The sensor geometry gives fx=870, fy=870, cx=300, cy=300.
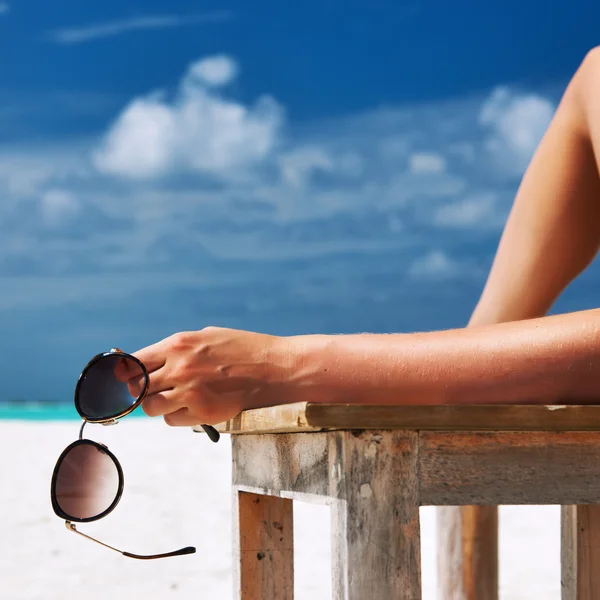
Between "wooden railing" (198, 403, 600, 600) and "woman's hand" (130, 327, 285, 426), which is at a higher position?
"woman's hand" (130, 327, 285, 426)

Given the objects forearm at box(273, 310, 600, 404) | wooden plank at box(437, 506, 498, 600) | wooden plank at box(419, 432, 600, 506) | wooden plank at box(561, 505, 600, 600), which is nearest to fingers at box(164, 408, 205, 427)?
forearm at box(273, 310, 600, 404)

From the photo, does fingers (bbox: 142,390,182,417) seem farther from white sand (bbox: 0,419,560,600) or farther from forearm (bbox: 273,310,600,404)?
white sand (bbox: 0,419,560,600)

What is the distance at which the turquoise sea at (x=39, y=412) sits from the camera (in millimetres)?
23719

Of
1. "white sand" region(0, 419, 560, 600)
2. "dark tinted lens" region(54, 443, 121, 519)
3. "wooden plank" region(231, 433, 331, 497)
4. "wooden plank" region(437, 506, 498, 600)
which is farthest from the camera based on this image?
"white sand" region(0, 419, 560, 600)

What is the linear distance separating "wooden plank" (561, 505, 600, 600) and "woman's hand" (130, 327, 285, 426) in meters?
0.55

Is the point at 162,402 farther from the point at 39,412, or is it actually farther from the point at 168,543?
the point at 39,412

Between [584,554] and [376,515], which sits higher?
[376,515]

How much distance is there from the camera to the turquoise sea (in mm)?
23719

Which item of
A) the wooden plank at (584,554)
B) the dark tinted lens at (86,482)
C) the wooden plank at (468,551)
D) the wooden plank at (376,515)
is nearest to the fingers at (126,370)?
the dark tinted lens at (86,482)

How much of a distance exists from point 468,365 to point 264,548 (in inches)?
20.8

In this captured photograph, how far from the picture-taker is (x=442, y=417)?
0.75 meters

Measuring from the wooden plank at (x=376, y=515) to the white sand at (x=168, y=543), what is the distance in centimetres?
200

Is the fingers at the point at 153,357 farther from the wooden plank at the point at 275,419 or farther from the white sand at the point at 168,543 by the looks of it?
the white sand at the point at 168,543

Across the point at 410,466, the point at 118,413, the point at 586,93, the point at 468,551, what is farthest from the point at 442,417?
the point at 468,551
